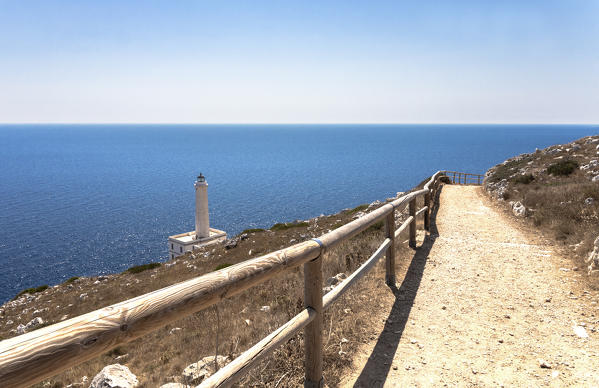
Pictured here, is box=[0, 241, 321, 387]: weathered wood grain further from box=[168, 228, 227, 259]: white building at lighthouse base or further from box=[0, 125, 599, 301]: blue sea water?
box=[0, 125, 599, 301]: blue sea water

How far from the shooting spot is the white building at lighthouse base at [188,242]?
36.2 m

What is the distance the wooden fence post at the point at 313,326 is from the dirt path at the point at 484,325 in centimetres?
56

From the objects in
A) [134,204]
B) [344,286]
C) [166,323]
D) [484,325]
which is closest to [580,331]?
[484,325]

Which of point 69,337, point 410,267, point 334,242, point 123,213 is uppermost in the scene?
point 69,337

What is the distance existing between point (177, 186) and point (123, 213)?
29.6m

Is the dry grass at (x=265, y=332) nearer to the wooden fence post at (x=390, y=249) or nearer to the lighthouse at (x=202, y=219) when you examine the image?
the wooden fence post at (x=390, y=249)

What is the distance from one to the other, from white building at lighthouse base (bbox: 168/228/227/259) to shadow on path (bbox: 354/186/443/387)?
3069 cm

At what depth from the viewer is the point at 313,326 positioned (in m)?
3.29

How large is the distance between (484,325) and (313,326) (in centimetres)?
318

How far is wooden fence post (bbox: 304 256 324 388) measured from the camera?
126 inches

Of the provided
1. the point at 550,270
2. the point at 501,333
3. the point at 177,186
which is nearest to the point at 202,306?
the point at 501,333

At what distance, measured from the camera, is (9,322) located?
62.2 feet

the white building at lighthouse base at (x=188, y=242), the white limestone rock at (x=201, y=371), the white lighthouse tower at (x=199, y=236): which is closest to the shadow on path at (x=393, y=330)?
the white limestone rock at (x=201, y=371)

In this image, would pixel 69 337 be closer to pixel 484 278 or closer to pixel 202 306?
pixel 202 306
